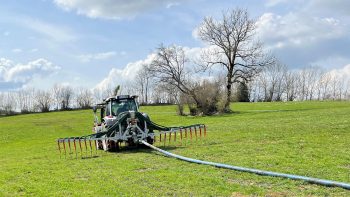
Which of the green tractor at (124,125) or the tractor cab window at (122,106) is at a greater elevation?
the tractor cab window at (122,106)

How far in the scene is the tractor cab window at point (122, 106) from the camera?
767 inches

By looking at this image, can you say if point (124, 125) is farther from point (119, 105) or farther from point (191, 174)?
point (191, 174)

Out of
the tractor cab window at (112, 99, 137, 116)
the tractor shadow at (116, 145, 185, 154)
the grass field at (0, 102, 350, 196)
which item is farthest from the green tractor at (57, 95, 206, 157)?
the grass field at (0, 102, 350, 196)

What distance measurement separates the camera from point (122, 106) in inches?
772

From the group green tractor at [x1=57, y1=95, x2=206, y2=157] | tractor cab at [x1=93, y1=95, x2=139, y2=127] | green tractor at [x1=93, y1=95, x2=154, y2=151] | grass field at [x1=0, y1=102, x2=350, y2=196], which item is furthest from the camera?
tractor cab at [x1=93, y1=95, x2=139, y2=127]

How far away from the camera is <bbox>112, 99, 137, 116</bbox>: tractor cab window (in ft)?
63.9

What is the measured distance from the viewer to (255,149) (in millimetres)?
15219

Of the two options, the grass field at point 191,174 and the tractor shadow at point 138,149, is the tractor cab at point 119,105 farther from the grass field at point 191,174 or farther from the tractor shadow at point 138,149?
the grass field at point 191,174

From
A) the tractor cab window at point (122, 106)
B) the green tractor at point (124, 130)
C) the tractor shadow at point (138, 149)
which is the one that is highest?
the tractor cab window at point (122, 106)

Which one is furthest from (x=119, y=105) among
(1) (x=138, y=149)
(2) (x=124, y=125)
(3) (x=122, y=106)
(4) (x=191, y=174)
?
(4) (x=191, y=174)

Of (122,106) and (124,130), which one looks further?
(122,106)

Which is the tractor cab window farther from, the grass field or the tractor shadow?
the grass field

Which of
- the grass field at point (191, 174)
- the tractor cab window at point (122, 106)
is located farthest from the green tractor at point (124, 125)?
the grass field at point (191, 174)

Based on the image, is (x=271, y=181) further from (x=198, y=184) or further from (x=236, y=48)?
(x=236, y=48)
